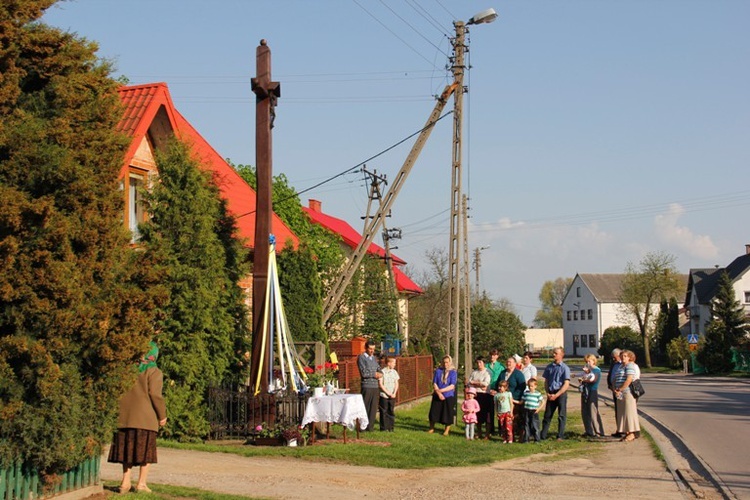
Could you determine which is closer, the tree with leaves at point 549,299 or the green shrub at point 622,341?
the green shrub at point 622,341

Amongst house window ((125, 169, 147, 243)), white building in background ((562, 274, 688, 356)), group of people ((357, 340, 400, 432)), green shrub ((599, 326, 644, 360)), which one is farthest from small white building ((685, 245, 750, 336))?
house window ((125, 169, 147, 243))

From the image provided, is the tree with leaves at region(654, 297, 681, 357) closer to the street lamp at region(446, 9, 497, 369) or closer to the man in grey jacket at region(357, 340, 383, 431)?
the street lamp at region(446, 9, 497, 369)

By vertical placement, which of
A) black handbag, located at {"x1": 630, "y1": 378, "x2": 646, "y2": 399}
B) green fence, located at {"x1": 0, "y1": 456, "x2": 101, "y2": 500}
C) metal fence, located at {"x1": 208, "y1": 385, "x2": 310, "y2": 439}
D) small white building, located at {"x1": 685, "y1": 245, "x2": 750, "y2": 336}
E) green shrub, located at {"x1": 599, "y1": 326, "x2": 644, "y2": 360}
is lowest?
green fence, located at {"x1": 0, "y1": 456, "x2": 101, "y2": 500}

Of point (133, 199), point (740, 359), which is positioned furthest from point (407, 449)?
point (740, 359)

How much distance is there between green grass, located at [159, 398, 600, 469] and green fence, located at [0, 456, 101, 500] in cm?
462

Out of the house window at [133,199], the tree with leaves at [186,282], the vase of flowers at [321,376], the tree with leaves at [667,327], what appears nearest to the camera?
the tree with leaves at [186,282]

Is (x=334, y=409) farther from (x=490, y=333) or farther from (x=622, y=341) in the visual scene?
(x=622, y=341)

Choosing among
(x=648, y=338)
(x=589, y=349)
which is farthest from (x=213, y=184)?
(x=589, y=349)

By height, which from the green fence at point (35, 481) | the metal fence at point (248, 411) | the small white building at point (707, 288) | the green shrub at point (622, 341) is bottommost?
the green fence at point (35, 481)

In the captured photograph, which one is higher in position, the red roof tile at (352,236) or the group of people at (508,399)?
the red roof tile at (352,236)

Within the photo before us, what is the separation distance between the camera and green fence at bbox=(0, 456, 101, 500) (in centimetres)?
841

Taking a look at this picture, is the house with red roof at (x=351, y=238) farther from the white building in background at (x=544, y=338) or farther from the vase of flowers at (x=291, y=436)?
the white building in background at (x=544, y=338)

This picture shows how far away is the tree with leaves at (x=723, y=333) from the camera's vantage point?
182 ft

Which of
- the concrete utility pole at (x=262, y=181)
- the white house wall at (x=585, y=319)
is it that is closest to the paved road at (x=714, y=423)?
the concrete utility pole at (x=262, y=181)
